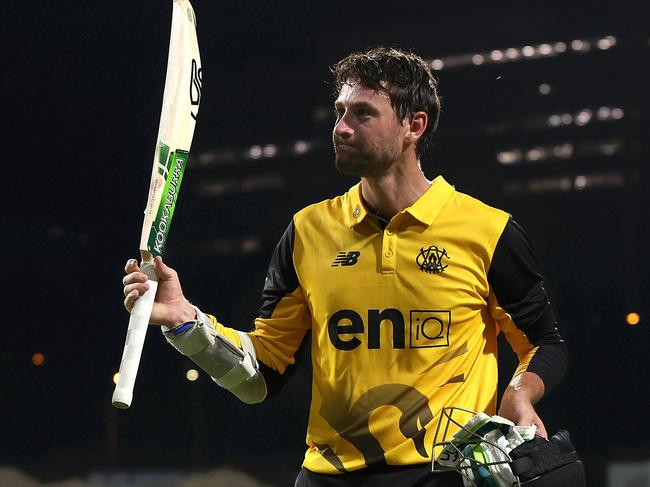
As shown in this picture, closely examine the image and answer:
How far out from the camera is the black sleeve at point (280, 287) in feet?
Result: 6.34

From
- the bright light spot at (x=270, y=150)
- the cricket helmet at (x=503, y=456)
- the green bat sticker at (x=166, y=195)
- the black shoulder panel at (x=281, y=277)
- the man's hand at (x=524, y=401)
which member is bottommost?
the cricket helmet at (x=503, y=456)

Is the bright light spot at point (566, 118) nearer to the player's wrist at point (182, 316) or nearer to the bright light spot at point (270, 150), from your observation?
the bright light spot at point (270, 150)

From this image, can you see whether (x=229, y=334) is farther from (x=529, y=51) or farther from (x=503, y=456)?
(x=529, y=51)

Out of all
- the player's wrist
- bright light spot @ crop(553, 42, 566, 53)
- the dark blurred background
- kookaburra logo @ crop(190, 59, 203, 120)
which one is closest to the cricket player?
the player's wrist

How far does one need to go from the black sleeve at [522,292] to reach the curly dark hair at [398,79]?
9.7 inches

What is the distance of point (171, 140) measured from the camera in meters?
1.77

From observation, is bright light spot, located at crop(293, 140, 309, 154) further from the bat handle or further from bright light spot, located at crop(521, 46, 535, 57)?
the bat handle

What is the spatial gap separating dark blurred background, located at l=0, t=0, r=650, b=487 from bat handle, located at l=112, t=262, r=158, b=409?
1.63 meters

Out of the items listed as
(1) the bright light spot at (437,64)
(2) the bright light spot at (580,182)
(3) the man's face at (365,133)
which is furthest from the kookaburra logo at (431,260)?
(1) the bright light spot at (437,64)

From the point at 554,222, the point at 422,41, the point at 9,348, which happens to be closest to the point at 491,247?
→ the point at 554,222

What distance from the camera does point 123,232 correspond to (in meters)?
3.52

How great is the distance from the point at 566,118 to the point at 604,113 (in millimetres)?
105

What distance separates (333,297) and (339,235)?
4.6 inches

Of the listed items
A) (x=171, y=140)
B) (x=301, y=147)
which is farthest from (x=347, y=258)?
(x=301, y=147)
